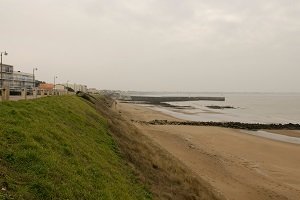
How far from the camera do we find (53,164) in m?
8.55

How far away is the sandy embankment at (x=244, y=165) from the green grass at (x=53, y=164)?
23.3ft

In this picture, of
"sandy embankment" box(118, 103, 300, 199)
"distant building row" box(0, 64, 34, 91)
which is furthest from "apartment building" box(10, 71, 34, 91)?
"sandy embankment" box(118, 103, 300, 199)

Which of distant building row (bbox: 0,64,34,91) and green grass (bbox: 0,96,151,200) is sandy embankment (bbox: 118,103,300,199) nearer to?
green grass (bbox: 0,96,151,200)

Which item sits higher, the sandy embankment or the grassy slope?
the grassy slope

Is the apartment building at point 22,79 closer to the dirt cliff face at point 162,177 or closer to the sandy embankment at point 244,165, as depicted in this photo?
the sandy embankment at point 244,165

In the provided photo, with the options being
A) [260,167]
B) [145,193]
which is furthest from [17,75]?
[145,193]

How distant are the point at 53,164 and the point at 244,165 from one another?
1726 cm

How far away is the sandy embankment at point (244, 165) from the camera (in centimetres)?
1750

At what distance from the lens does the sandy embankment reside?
57.4 feet

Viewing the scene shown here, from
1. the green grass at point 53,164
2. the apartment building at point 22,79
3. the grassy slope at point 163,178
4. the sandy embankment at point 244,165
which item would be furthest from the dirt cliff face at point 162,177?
the apartment building at point 22,79

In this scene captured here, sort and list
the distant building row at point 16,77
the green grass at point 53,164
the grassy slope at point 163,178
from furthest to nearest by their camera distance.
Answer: the distant building row at point 16,77
the grassy slope at point 163,178
the green grass at point 53,164

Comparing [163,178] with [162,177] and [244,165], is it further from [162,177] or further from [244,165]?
[244,165]

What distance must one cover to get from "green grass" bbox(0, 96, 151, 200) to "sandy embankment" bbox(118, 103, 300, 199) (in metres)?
7.11

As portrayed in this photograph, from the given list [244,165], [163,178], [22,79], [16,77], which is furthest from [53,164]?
[22,79]
